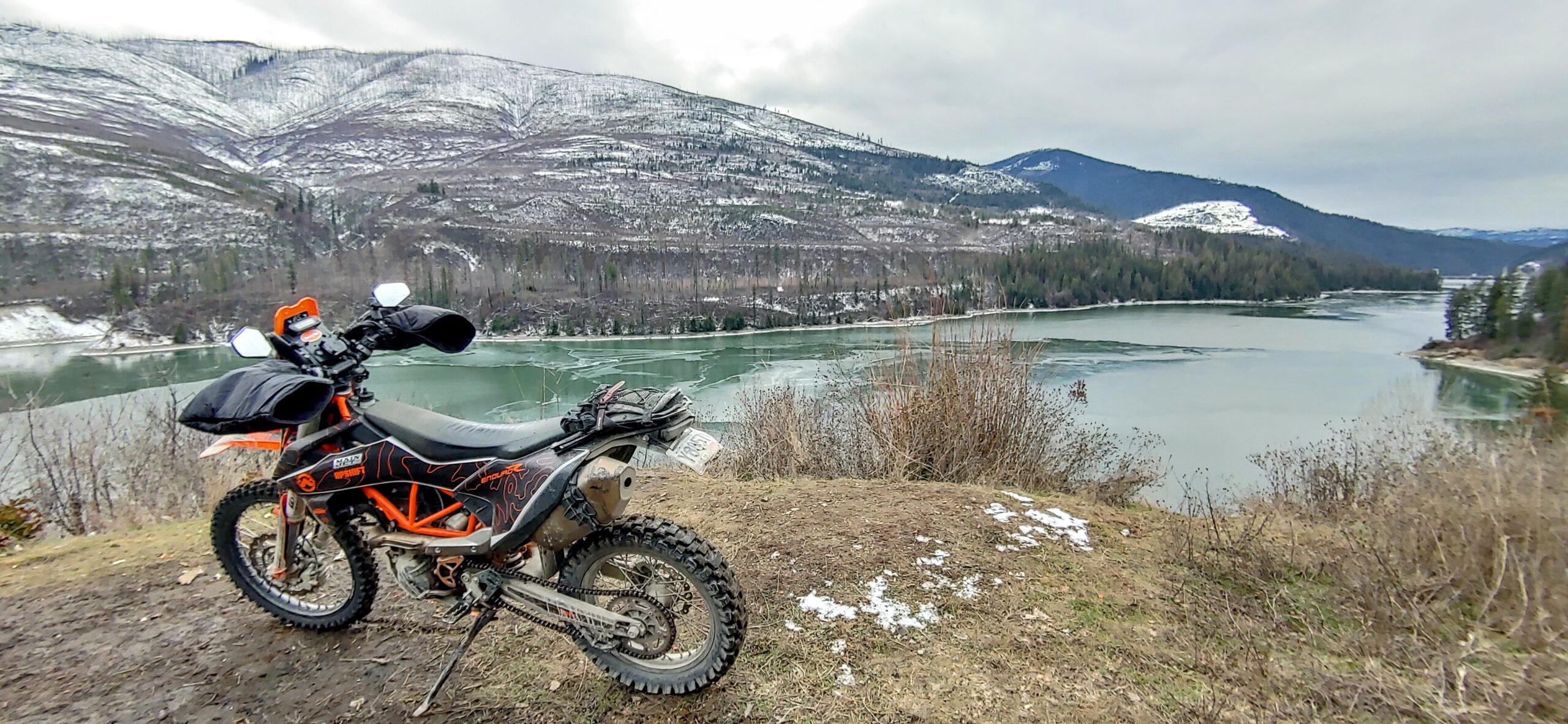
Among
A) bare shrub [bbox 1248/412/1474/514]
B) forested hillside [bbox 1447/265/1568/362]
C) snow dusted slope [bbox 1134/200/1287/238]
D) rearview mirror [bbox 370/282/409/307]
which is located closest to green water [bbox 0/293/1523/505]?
bare shrub [bbox 1248/412/1474/514]

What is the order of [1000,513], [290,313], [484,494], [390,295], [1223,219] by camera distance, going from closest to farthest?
1. [484,494]
2. [290,313]
3. [390,295]
4. [1000,513]
5. [1223,219]

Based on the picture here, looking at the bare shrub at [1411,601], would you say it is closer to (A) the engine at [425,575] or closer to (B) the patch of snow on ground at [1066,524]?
(B) the patch of snow on ground at [1066,524]

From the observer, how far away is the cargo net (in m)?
1.96

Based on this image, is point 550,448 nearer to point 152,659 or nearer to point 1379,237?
point 152,659

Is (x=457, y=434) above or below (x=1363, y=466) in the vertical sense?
above

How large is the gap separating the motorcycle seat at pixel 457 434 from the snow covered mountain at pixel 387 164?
74.9 meters

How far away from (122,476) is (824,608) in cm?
909

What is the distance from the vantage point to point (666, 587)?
213 centimetres

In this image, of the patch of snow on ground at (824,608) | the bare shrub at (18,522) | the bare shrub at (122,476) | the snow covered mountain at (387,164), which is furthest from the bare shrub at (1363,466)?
the snow covered mountain at (387,164)

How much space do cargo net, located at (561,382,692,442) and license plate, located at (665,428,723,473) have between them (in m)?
0.04

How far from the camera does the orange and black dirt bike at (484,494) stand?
1985mm

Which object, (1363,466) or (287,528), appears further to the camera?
(1363,466)

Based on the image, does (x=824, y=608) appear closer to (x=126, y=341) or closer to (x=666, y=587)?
(x=666, y=587)

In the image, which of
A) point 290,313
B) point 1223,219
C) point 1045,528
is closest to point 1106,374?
point 1045,528
